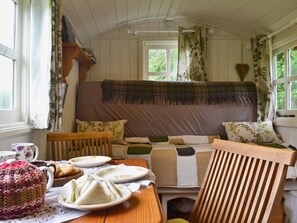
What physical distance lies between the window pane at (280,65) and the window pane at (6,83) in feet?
8.97

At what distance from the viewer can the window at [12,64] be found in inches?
59.0

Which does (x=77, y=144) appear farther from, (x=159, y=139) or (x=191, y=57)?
(x=191, y=57)

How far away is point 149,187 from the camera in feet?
3.14

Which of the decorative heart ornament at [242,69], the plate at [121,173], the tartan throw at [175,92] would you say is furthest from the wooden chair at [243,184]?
the decorative heart ornament at [242,69]

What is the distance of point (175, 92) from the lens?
2.98 meters

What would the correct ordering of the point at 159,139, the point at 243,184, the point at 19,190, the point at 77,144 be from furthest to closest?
the point at 159,139 < the point at 77,144 < the point at 243,184 < the point at 19,190

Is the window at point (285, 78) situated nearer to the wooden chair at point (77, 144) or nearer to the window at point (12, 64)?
the wooden chair at point (77, 144)

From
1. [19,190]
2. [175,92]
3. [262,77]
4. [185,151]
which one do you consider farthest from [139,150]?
[262,77]

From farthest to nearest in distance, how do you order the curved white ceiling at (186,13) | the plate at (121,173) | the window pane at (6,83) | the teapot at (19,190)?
the curved white ceiling at (186,13) → the window pane at (6,83) → the plate at (121,173) → the teapot at (19,190)

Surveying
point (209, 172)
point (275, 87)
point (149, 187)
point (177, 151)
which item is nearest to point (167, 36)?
point (275, 87)

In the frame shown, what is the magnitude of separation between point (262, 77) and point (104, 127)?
190cm

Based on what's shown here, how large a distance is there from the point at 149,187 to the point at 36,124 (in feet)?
3.21

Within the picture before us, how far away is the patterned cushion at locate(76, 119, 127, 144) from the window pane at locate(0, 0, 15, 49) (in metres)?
1.19

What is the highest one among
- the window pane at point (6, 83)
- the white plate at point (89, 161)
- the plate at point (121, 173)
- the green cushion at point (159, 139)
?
the window pane at point (6, 83)
